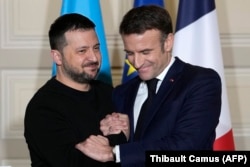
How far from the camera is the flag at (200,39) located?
3.14 m

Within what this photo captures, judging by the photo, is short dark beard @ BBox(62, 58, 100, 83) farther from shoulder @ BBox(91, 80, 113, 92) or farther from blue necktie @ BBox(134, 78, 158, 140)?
blue necktie @ BBox(134, 78, 158, 140)

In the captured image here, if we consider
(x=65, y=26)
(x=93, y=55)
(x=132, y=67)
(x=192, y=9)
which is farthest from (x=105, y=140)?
(x=192, y=9)

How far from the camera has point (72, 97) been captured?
2.30 metres

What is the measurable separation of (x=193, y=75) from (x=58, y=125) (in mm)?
508

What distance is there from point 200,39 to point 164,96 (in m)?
1.14

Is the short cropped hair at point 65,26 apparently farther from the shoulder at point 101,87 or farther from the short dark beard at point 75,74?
the shoulder at point 101,87

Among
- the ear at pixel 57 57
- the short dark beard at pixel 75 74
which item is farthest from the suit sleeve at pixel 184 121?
the ear at pixel 57 57

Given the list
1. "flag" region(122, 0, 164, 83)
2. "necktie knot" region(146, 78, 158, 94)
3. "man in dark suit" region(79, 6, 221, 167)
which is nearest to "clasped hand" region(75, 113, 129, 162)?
"man in dark suit" region(79, 6, 221, 167)

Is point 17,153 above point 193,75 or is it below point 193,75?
below

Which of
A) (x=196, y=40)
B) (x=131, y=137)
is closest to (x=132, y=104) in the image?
(x=131, y=137)

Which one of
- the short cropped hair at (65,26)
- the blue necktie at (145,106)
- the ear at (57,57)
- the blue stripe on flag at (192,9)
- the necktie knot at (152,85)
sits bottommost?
the blue necktie at (145,106)

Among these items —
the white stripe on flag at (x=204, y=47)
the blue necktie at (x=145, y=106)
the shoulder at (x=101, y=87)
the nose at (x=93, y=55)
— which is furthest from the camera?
the white stripe on flag at (x=204, y=47)

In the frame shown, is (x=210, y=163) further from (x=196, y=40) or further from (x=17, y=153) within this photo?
(x=17, y=153)

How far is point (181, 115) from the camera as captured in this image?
2.05 m
